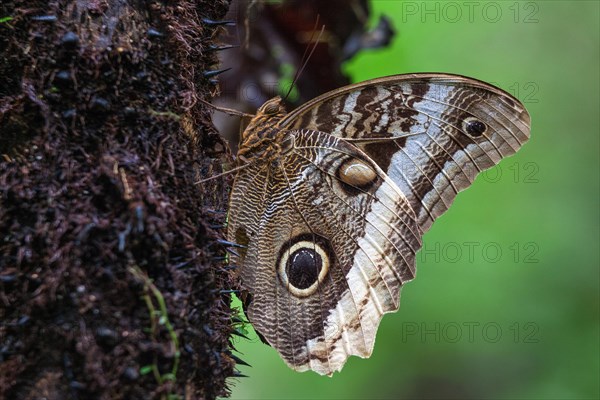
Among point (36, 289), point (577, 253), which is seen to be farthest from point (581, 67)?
point (36, 289)

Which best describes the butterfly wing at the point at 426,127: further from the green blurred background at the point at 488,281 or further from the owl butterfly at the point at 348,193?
the green blurred background at the point at 488,281

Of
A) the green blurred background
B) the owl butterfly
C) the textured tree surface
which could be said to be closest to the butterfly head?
the owl butterfly

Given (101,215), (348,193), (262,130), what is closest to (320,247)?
(348,193)

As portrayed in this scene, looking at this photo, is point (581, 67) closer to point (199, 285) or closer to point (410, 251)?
point (410, 251)

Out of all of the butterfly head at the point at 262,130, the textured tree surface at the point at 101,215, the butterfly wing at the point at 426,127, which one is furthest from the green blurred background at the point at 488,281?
the textured tree surface at the point at 101,215

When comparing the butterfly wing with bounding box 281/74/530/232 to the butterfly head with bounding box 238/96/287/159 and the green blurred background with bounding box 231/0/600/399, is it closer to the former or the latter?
the butterfly head with bounding box 238/96/287/159

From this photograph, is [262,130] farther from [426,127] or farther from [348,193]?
[426,127]
